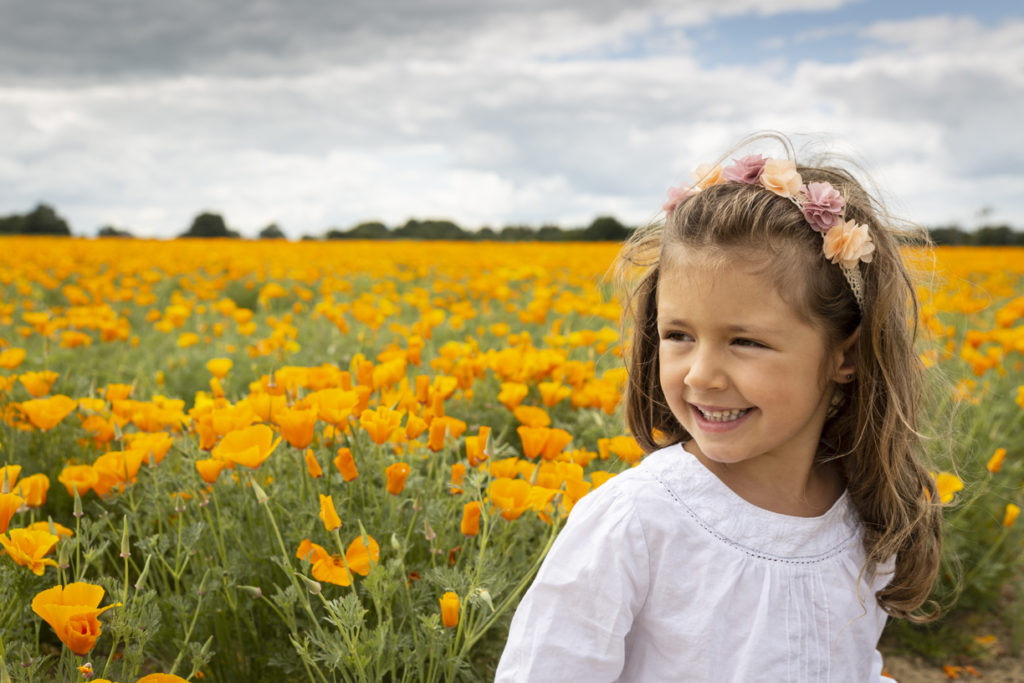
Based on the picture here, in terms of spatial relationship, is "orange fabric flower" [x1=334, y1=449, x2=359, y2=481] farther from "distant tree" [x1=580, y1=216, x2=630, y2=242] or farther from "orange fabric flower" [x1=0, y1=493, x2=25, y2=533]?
"distant tree" [x1=580, y1=216, x2=630, y2=242]

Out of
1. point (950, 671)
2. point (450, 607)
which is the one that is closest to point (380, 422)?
point (450, 607)

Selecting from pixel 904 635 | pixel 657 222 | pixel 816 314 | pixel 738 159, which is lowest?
pixel 904 635

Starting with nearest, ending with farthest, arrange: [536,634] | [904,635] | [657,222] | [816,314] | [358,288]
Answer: [536,634]
[816,314]
[657,222]
[904,635]
[358,288]

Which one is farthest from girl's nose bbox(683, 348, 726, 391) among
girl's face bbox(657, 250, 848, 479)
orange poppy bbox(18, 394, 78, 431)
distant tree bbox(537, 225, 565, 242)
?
distant tree bbox(537, 225, 565, 242)

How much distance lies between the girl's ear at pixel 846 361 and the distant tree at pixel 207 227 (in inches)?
1301

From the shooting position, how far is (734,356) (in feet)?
4.33

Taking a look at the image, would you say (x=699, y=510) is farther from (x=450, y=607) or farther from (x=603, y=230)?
(x=603, y=230)

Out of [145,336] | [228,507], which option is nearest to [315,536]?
[228,507]

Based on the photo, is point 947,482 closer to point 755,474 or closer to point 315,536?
point 755,474

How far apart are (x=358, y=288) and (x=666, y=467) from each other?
299 inches

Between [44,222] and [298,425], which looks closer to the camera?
[298,425]

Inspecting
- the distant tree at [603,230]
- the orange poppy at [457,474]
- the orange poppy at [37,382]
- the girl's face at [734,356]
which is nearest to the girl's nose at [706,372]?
the girl's face at [734,356]

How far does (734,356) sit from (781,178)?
0.33m

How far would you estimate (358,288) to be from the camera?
872 cm
